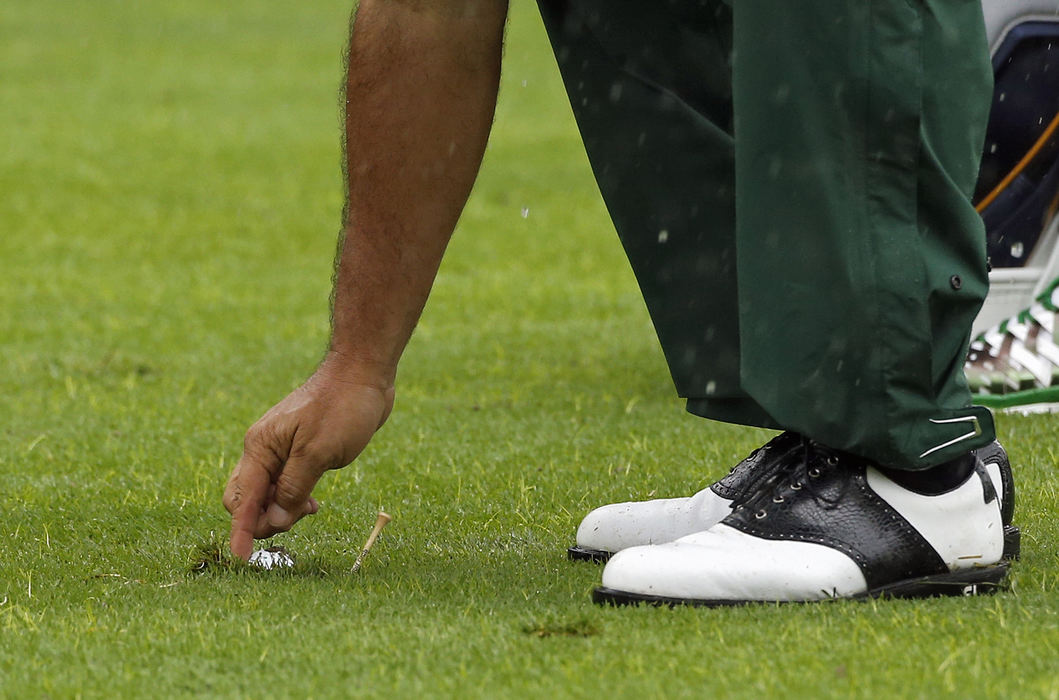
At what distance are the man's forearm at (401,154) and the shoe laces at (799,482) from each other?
51cm

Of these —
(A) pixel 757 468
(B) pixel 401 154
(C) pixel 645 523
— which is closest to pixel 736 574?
(A) pixel 757 468

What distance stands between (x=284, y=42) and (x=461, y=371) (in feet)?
40.9

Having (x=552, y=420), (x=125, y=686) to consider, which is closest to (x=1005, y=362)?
(x=552, y=420)

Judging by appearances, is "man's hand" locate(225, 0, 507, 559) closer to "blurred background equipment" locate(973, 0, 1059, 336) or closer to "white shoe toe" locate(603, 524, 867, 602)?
"white shoe toe" locate(603, 524, 867, 602)

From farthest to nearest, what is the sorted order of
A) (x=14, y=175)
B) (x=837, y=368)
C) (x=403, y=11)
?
(x=14, y=175) → (x=403, y=11) → (x=837, y=368)

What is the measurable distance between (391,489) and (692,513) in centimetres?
77

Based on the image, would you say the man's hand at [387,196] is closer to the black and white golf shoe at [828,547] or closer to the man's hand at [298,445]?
the man's hand at [298,445]

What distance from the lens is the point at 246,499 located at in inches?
75.5

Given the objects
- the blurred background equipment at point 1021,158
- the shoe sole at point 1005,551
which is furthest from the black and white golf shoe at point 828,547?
the blurred background equipment at point 1021,158

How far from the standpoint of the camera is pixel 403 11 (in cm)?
198

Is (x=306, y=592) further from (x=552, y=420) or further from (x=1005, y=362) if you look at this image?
(x=1005, y=362)

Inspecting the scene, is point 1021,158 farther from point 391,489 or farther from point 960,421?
point 960,421

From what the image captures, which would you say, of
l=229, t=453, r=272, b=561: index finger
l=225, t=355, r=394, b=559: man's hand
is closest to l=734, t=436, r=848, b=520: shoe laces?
l=225, t=355, r=394, b=559: man's hand

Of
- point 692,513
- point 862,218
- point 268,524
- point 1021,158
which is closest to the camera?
point 862,218
